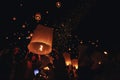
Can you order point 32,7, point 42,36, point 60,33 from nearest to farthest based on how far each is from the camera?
point 42,36
point 60,33
point 32,7

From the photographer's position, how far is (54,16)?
552 cm

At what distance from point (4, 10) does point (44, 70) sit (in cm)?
297

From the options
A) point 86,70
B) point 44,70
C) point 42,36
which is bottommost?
point 44,70

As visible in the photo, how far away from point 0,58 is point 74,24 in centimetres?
277

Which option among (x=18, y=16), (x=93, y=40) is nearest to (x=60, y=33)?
(x=93, y=40)

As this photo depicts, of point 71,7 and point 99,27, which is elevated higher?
point 71,7

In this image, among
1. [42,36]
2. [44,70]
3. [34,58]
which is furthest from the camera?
[44,70]

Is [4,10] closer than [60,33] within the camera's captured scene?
No

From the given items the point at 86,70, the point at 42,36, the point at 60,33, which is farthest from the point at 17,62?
the point at 60,33

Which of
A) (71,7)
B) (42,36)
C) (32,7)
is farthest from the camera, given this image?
(32,7)

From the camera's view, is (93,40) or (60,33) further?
(93,40)

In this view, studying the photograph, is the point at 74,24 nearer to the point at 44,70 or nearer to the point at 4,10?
the point at 4,10

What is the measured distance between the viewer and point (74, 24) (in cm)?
526

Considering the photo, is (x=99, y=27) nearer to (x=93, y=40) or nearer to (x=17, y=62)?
(x=93, y=40)
